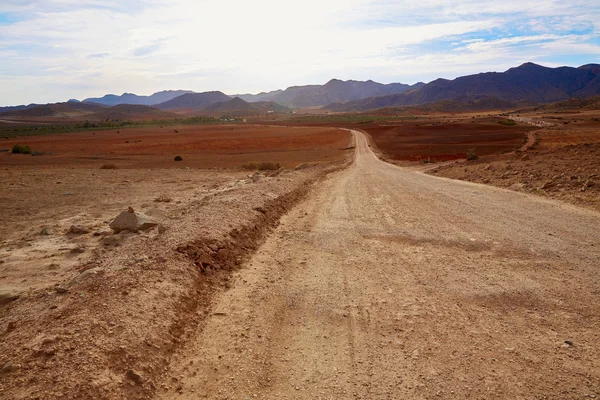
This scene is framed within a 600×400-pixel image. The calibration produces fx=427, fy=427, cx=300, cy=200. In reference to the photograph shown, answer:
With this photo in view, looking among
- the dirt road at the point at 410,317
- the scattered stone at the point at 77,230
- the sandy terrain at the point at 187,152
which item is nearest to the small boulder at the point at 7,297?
the dirt road at the point at 410,317

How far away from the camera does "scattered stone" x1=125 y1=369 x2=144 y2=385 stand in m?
4.70

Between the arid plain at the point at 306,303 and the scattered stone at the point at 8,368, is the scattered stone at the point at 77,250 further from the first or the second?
the scattered stone at the point at 8,368

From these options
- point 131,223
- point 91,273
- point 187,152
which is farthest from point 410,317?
point 187,152

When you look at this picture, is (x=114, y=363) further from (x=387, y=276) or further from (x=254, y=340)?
(x=387, y=276)

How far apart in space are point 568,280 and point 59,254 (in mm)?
10269

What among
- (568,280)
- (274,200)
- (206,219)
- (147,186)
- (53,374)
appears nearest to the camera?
(53,374)

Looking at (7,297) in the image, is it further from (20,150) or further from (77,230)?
(20,150)

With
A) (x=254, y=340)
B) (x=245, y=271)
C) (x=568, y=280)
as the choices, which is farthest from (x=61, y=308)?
(x=568, y=280)

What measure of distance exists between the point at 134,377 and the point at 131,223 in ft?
23.1

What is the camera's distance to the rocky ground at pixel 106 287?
4648 millimetres

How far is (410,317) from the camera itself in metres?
6.23

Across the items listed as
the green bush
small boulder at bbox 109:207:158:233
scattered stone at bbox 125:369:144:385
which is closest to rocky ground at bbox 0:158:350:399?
scattered stone at bbox 125:369:144:385

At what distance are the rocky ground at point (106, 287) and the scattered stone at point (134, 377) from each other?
0.01m

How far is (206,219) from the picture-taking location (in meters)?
10.9
